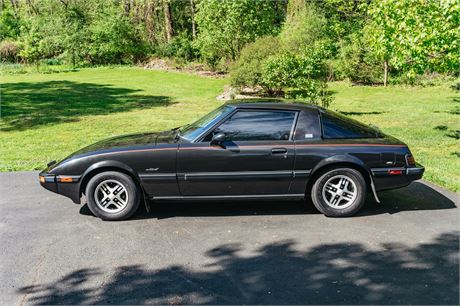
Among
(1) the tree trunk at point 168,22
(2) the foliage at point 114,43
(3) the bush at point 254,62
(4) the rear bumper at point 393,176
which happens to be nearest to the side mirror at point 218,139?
(4) the rear bumper at point 393,176

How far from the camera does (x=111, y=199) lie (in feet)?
17.7

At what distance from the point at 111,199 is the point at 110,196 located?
1.5 inches

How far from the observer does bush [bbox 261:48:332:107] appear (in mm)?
14281

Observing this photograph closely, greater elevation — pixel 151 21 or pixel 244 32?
pixel 151 21

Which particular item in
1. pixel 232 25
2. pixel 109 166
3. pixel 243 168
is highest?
pixel 232 25

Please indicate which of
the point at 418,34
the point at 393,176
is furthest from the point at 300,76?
→ the point at 393,176

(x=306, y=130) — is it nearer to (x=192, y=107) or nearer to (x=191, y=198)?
(x=191, y=198)

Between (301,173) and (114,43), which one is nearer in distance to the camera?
(301,173)

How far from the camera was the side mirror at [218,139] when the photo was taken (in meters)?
5.29

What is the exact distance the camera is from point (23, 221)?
5.46m

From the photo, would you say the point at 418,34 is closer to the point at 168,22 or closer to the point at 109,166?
the point at 109,166

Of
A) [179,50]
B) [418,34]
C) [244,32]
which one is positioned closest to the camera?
[418,34]

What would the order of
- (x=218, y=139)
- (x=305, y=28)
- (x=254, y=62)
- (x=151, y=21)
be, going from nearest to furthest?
(x=218, y=139), (x=254, y=62), (x=305, y=28), (x=151, y=21)

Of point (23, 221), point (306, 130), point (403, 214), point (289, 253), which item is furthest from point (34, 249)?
point (403, 214)
